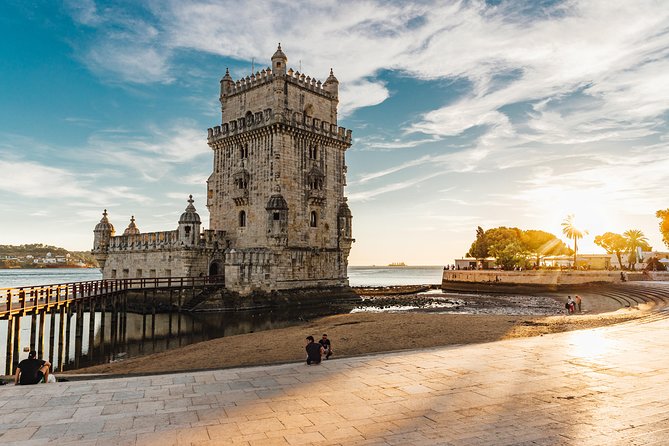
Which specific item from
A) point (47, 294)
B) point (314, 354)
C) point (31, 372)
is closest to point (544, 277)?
point (314, 354)

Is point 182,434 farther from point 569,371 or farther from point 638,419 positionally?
point 569,371

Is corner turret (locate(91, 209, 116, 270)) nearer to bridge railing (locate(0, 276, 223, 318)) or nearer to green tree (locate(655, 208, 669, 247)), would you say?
bridge railing (locate(0, 276, 223, 318))

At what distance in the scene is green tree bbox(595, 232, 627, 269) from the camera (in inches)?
3219

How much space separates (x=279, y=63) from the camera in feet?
139

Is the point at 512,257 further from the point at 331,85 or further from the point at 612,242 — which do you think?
the point at 331,85

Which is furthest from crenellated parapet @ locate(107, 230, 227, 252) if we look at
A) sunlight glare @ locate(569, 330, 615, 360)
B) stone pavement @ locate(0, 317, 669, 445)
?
sunlight glare @ locate(569, 330, 615, 360)

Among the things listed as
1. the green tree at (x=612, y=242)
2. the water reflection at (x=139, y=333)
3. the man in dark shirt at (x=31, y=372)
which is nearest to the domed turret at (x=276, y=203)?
the water reflection at (x=139, y=333)

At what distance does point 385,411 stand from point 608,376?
19.8ft

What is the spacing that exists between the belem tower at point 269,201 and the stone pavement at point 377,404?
89.4 ft

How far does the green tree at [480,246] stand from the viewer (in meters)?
87.9

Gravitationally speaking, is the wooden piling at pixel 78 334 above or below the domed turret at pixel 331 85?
below

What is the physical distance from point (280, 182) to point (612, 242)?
7729 cm

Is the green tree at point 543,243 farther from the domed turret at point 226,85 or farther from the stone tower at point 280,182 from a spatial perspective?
the domed turret at point 226,85

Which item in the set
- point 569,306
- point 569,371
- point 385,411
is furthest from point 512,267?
point 385,411
